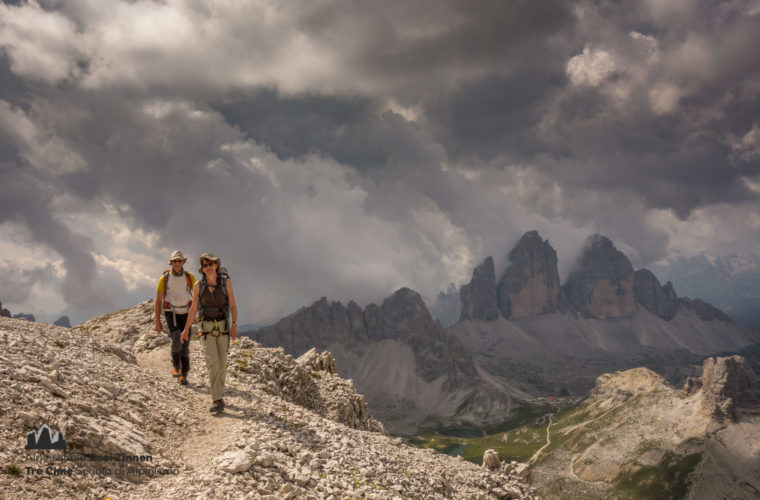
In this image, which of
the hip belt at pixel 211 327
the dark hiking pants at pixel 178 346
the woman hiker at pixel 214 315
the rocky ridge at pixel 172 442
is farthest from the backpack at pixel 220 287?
the dark hiking pants at pixel 178 346

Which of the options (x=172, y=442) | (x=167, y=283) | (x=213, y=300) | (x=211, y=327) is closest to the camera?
(x=172, y=442)

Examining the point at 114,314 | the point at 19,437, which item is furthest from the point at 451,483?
the point at 114,314

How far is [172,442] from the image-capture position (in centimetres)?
1392

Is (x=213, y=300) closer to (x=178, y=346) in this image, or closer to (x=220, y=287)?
(x=220, y=287)

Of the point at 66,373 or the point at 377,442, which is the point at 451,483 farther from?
the point at 66,373

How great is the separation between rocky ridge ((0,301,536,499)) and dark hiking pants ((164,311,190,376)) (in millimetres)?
1009

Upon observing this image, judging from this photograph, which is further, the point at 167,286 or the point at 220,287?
the point at 167,286

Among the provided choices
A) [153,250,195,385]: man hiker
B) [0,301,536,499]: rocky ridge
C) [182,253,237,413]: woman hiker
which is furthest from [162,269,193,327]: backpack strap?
[182,253,237,413]: woman hiker

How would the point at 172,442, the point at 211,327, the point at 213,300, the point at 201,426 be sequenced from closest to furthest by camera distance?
1. the point at 172,442
2. the point at 201,426
3. the point at 213,300
4. the point at 211,327

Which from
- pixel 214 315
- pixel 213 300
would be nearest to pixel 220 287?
pixel 213 300

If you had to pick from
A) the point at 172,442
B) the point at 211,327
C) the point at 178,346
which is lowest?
the point at 172,442

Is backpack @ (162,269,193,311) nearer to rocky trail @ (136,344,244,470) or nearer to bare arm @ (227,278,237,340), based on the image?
rocky trail @ (136,344,244,470)

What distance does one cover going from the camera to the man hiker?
68.9 feet

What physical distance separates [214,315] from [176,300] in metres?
5.39
